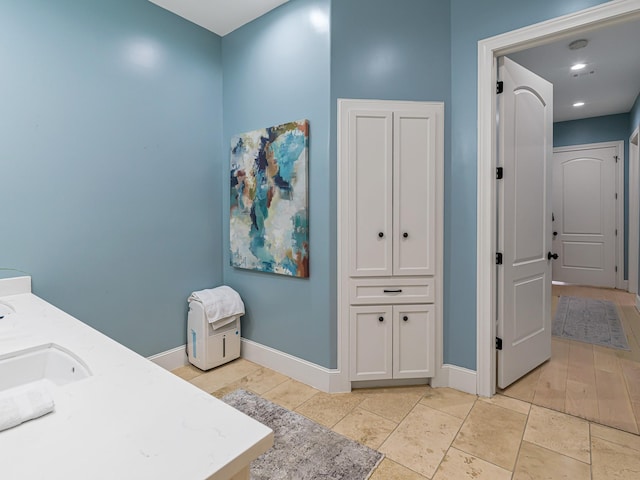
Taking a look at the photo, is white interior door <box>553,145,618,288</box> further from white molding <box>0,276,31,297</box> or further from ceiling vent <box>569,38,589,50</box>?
white molding <box>0,276,31,297</box>

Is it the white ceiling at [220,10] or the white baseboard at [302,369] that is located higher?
the white ceiling at [220,10]

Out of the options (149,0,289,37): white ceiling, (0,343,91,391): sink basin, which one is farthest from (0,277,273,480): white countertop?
(149,0,289,37): white ceiling

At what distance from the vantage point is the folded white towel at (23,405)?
0.67 m

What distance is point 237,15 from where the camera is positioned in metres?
2.65

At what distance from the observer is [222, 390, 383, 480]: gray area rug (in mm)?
1589

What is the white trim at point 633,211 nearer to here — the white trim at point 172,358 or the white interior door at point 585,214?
the white interior door at point 585,214

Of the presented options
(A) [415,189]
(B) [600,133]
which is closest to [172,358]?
(A) [415,189]

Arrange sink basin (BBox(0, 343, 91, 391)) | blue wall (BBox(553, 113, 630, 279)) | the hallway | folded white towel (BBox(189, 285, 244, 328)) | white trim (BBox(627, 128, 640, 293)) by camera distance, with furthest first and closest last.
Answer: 1. blue wall (BBox(553, 113, 630, 279))
2. white trim (BBox(627, 128, 640, 293))
3. folded white towel (BBox(189, 285, 244, 328))
4. the hallway
5. sink basin (BBox(0, 343, 91, 391))

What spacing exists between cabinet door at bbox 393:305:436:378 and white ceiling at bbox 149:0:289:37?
2449 millimetres

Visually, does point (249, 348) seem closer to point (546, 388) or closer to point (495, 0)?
point (546, 388)

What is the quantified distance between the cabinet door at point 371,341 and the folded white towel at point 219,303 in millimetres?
996

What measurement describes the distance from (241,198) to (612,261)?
19.8 ft

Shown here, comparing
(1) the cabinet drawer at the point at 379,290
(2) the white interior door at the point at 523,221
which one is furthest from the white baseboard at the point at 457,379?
(1) the cabinet drawer at the point at 379,290

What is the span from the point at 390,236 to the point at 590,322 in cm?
311
